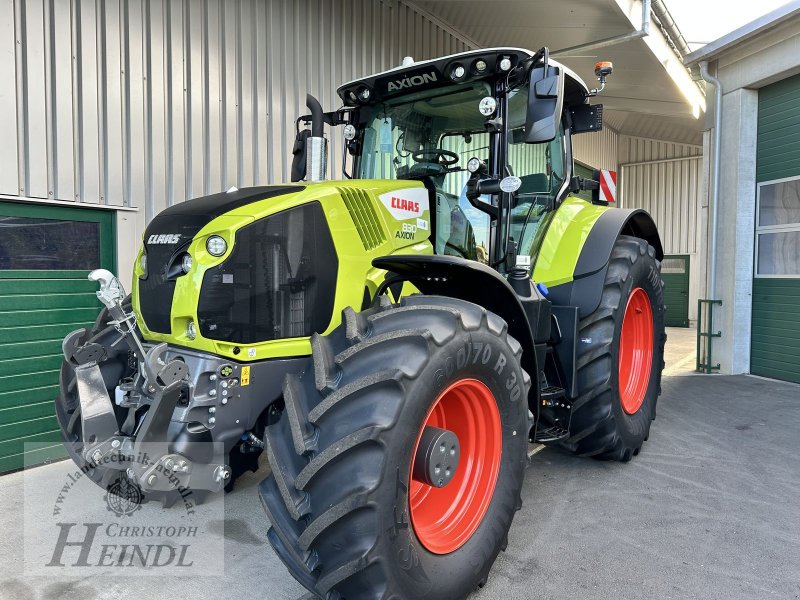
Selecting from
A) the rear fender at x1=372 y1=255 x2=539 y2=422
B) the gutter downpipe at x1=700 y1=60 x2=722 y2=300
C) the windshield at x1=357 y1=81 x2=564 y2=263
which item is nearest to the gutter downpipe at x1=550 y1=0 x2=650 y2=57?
the gutter downpipe at x1=700 y1=60 x2=722 y2=300

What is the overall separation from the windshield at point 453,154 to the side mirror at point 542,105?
0.25 meters

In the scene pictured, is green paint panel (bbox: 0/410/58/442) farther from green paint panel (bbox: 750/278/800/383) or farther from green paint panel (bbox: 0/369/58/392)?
green paint panel (bbox: 750/278/800/383)

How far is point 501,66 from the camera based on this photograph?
3.14 m

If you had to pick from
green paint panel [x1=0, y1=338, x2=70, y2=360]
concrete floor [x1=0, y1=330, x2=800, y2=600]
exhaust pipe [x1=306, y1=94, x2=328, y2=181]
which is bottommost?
concrete floor [x1=0, y1=330, x2=800, y2=600]

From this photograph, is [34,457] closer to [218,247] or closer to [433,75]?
[218,247]

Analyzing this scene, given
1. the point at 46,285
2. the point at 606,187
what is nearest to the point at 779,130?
the point at 606,187

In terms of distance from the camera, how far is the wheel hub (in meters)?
2.28

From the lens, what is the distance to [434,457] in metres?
2.28

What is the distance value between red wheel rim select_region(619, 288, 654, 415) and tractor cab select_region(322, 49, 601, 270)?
120 cm

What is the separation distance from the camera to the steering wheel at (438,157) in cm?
353

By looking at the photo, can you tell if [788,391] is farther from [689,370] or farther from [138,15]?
[138,15]

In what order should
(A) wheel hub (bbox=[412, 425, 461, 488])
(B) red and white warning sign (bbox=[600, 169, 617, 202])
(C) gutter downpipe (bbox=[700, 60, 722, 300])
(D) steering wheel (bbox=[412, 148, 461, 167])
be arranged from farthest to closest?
(C) gutter downpipe (bbox=[700, 60, 722, 300]) → (B) red and white warning sign (bbox=[600, 169, 617, 202]) → (D) steering wheel (bbox=[412, 148, 461, 167]) → (A) wheel hub (bbox=[412, 425, 461, 488])

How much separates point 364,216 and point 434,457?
4.02 ft

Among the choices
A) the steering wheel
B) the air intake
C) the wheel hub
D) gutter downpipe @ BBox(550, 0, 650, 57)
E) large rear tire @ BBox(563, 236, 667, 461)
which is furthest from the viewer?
gutter downpipe @ BBox(550, 0, 650, 57)
